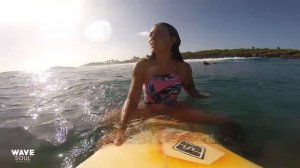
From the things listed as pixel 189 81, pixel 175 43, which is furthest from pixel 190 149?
pixel 189 81

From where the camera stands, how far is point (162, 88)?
5324 millimetres

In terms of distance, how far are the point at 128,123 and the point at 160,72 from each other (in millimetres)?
1125

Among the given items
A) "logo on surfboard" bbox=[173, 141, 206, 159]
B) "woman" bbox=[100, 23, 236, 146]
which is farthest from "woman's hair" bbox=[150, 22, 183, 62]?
"logo on surfboard" bbox=[173, 141, 206, 159]

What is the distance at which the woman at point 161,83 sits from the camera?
16.7ft

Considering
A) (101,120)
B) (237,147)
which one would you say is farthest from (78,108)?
(237,147)

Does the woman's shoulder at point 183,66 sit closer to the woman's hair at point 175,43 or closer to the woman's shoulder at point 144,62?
the woman's hair at point 175,43

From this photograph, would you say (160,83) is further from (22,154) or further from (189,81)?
(22,154)

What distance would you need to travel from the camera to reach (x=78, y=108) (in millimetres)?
7777

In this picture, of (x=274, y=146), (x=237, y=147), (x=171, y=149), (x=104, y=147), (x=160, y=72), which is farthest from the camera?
(x=160, y=72)

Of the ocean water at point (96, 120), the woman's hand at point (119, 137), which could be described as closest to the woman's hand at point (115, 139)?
the woman's hand at point (119, 137)

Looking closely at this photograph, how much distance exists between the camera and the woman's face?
507 centimetres

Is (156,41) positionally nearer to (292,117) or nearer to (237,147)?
(237,147)

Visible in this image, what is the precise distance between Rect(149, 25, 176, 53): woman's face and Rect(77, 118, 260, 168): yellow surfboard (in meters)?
1.63

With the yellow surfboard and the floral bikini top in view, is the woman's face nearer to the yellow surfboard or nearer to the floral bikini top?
the floral bikini top
